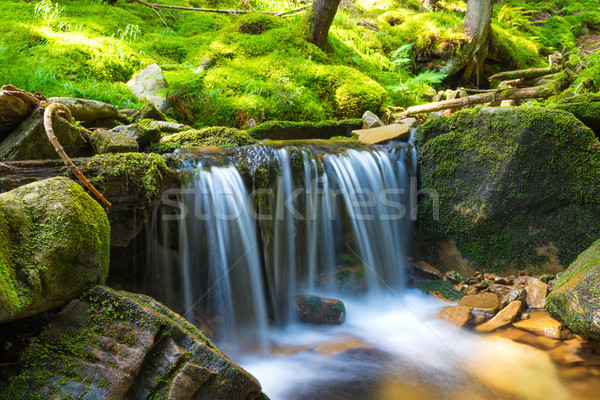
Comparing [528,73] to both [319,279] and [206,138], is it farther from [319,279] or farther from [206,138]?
[206,138]

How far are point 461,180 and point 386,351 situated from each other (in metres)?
2.74

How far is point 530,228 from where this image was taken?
518 centimetres

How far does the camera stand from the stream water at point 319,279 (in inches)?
136

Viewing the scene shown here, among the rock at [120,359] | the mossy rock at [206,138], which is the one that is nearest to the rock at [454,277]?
the mossy rock at [206,138]

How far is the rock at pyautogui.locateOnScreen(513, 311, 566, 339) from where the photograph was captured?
153 inches

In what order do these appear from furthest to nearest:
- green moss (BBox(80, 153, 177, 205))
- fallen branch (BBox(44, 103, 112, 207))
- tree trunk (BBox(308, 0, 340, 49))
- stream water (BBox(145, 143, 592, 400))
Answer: tree trunk (BBox(308, 0, 340, 49)) → stream water (BBox(145, 143, 592, 400)) → green moss (BBox(80, 153, 177, 205)) → fallen branch (BBox(44, 103, 112, 207))

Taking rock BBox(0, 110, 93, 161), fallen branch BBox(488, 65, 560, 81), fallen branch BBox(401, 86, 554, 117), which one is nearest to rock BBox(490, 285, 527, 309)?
fallen branch BBox(401, 86, 554, 117)

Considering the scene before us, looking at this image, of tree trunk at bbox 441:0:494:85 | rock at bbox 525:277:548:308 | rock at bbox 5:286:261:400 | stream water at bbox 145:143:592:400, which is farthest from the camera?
tree trunk at bbox 441:0:494:85

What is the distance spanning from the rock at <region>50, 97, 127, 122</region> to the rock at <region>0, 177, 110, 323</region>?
2.51 metres

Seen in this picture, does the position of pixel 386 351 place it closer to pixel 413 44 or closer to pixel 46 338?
pixel 46 338

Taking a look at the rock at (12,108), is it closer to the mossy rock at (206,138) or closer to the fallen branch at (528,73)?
the mossy rock at (206,138)

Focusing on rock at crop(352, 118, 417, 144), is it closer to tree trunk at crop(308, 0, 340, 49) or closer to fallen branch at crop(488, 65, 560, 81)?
fallen branch at crop(488, 65, 560, 81)

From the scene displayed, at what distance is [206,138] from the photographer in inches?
209

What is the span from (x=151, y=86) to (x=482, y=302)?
5.91 meters
